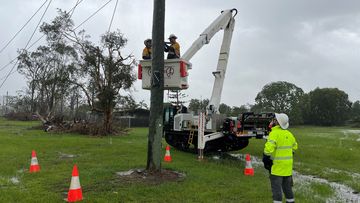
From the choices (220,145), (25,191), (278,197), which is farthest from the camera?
(220,145)

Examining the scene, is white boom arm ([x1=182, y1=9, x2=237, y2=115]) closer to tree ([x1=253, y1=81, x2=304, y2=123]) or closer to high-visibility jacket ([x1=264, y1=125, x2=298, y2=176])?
high-visibility jacket ([x1=264, y1=125, x2=298, y2=176])

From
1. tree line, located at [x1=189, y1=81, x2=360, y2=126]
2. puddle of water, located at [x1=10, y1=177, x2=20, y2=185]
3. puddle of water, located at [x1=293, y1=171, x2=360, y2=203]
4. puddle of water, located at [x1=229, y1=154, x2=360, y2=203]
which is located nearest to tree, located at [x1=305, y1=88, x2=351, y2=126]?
tree line, located at [x1=189, y1=81, x2=360, y2=126]

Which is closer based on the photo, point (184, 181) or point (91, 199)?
point (91, 199)

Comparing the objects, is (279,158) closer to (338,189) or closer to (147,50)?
(338,189)

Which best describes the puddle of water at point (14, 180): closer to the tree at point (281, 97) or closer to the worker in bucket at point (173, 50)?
the worker in bucket at point (173, 50)

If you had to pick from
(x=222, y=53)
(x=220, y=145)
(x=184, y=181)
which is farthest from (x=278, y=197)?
(x=222, y=53)

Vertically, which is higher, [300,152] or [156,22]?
[156,22]

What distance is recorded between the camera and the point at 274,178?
6375 mm

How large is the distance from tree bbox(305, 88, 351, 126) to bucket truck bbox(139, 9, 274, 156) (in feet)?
297

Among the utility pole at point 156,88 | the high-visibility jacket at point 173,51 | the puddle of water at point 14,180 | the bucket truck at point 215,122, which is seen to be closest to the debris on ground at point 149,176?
the utility pole at point 156,88

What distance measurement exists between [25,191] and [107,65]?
75.7 feet

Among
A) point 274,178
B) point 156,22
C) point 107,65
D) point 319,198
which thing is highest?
point 107,65

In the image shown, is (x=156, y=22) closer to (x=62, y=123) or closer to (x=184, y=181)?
(x=184, y=181)

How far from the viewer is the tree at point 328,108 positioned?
104625 millimetres
